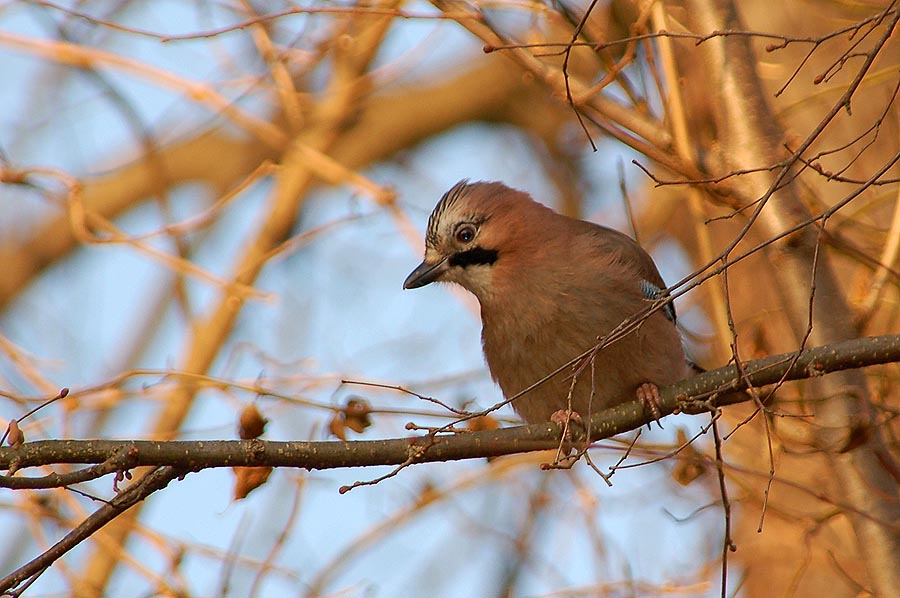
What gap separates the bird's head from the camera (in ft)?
15.5

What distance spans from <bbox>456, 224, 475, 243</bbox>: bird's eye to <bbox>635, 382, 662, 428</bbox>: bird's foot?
103 centimetres

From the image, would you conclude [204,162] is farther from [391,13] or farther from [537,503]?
[391,13]

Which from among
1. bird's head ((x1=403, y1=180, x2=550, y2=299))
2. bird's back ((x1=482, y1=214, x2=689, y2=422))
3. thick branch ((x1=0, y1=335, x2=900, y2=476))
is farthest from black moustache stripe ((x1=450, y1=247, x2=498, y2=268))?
thick branch ((x1=0, y1=335, x2=900, y2=476))

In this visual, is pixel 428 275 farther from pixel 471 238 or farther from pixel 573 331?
pixel 573 331

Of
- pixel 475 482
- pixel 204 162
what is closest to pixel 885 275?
pixel 475 482

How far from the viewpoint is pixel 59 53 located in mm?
5891

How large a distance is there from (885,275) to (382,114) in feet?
18.7

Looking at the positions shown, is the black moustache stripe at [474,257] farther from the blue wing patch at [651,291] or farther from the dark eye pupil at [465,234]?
the blue wing patch at [651,291]

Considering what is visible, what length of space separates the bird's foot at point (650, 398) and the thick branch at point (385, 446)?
0.21m

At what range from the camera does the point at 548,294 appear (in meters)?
4.48

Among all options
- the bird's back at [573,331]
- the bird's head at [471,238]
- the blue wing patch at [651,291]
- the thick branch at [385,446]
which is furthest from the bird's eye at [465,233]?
the thick branch at [385,446]

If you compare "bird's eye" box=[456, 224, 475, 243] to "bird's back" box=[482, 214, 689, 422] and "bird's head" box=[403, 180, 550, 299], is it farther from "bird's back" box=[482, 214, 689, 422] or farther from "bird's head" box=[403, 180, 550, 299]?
"bird's back" box=[482, 214, 689, 422]

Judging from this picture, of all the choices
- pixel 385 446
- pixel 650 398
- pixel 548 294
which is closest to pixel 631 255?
pixel 548 294

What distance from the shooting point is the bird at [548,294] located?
437 cm
